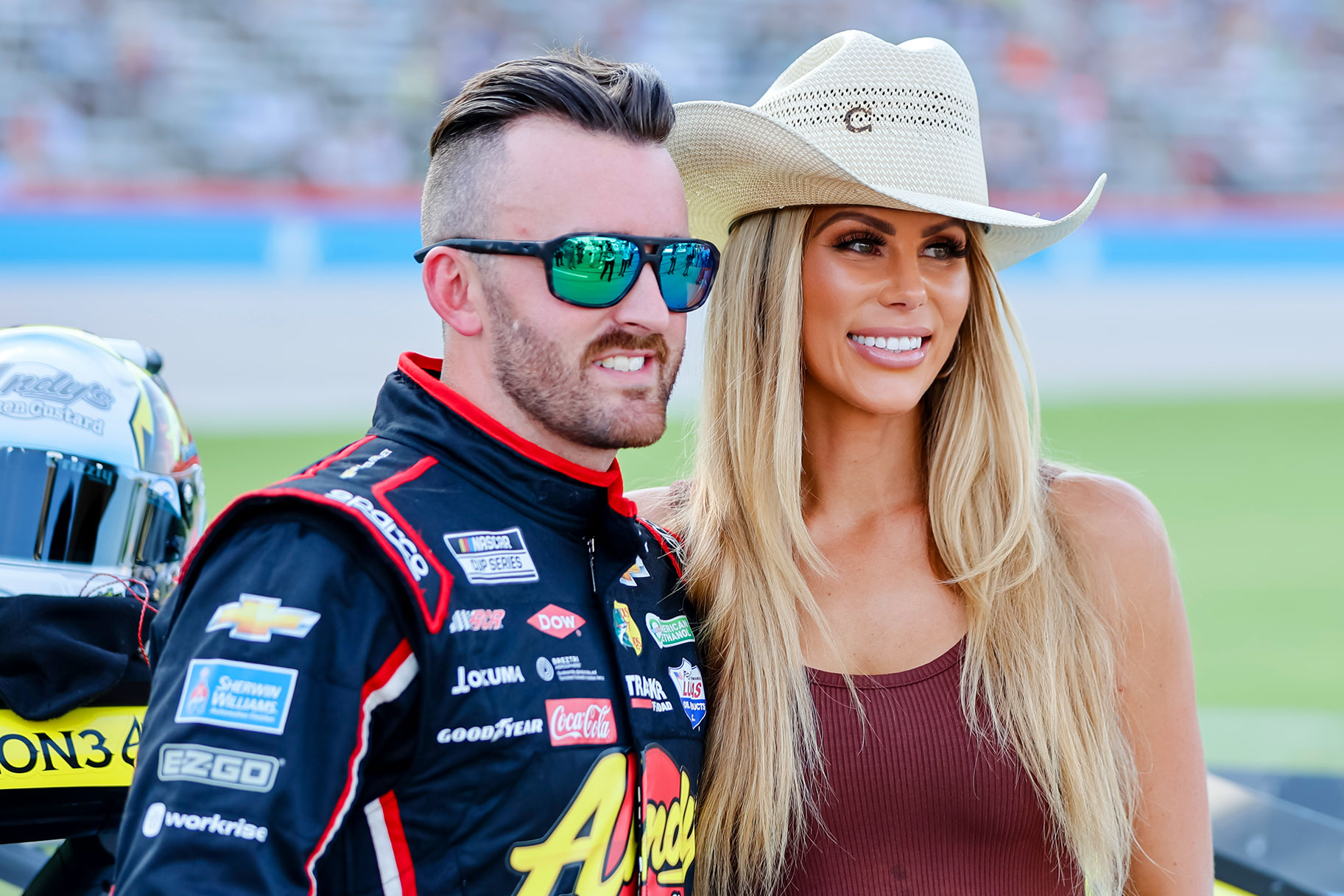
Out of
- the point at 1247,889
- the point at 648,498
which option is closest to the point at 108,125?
the point at 648,498

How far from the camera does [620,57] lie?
55.1ft

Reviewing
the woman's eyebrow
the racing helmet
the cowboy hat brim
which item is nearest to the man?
the cowboy hat brim

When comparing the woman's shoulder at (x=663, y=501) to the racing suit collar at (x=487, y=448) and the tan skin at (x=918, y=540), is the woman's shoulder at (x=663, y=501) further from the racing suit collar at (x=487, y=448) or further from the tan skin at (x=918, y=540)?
the racing suit collar at (x=487, y=448)

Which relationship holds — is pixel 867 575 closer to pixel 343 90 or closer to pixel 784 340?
pixel 784 340

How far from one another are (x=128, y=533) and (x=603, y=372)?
1.04 metres

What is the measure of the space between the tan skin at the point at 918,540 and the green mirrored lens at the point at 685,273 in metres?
0.56

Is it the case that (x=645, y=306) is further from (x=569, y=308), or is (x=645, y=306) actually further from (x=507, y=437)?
(x=507, y=437)

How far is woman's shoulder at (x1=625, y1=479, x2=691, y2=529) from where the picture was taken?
283 cm

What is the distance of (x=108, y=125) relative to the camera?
1421cm

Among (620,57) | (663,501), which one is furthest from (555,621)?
(620,57)

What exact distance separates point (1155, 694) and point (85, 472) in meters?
1.94

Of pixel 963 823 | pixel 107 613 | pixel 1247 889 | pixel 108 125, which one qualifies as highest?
pixel 108 125

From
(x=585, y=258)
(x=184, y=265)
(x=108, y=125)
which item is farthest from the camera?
(x=108, y=125)

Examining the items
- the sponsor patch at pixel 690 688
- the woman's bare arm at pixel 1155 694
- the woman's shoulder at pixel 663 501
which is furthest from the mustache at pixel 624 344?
the woman's bare arm at pixel 1155 694
